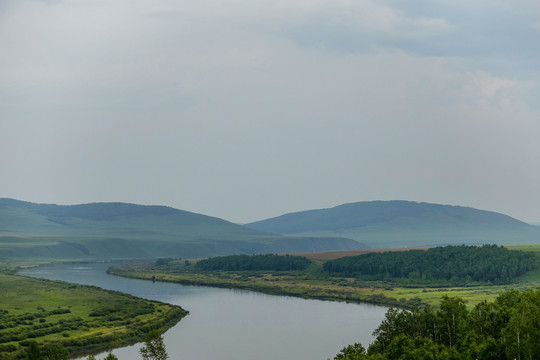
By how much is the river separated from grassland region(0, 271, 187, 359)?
13.3 feet

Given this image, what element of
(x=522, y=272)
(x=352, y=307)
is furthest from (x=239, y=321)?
(x=522, y=272)

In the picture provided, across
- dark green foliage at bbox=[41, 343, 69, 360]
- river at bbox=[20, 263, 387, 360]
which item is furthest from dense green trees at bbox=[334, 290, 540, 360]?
dark green foliage at bbox=[41, 343, 69, 360]

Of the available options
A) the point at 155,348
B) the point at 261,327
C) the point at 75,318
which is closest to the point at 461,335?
the point at 155,348

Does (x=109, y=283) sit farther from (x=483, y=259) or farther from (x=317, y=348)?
(x=317, y=348)

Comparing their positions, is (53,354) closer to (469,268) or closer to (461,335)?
(461,335)

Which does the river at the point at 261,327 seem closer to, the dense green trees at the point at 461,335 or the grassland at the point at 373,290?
the grassland at the point at 373,290

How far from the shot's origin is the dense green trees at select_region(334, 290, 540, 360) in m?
63.6

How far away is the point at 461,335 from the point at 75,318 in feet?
203

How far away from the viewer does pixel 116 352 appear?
89250 millimetres

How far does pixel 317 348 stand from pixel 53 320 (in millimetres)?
40588

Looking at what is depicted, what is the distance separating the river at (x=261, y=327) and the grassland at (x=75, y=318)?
405cm

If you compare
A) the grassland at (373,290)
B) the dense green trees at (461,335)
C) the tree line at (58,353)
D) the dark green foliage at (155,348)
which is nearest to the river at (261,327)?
the grassland at (373,290)

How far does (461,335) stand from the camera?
7000 cm

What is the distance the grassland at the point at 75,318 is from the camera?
91312mm
